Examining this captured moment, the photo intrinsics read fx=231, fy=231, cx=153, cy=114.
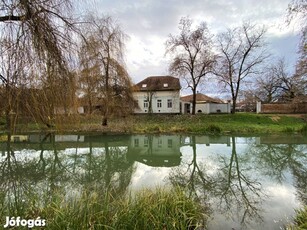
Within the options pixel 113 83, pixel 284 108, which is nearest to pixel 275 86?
pixel 284 108

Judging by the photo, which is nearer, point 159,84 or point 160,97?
point 160,97

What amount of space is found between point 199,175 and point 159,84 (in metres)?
26.2

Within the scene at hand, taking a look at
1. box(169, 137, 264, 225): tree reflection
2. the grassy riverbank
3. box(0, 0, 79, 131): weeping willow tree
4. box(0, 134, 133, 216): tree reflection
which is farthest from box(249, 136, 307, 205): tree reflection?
the grassy riverbank

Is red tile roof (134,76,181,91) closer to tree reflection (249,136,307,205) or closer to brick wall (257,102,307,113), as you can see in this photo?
brick wall (257,102,307,113)

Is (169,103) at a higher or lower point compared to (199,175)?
higher

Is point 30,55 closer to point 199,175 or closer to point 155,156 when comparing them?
point 199,175

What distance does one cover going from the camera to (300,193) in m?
5.63

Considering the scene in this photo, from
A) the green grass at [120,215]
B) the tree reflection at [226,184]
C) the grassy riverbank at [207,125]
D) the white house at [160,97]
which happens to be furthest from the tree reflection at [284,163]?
the white house at [160,97]

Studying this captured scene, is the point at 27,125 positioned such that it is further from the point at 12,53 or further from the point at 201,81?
the point at 201,81

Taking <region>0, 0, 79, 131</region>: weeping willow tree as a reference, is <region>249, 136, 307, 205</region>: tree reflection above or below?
below

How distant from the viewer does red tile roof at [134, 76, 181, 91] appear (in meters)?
31.9

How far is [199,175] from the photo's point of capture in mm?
7273

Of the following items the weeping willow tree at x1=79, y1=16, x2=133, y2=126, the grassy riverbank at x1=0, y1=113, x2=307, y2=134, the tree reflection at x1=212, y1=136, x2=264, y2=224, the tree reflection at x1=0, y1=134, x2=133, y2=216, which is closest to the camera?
the tree reflection at x1=0, y1=134, x2=133, y2=216

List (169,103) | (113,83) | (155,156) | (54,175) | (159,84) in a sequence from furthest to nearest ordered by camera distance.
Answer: (159,84) → (169,103) → (113,83) → (155,156) → (54,175)
